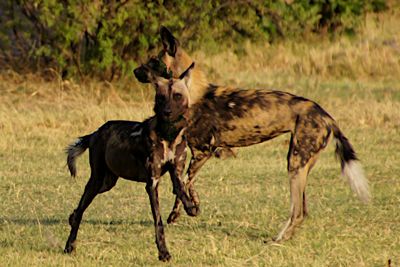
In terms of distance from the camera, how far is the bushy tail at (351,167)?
287 inches

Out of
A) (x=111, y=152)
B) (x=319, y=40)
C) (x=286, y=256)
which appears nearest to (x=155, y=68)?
(x=111, y=152)

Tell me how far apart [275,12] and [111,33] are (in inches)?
114

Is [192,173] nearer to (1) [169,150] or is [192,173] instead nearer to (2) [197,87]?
(2) [197,87]

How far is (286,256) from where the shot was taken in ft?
21.8

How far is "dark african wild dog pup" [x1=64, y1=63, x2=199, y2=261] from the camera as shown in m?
6.32

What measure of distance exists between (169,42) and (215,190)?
1683 millimetres

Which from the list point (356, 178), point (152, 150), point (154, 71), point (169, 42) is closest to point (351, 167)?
point (356, 178)

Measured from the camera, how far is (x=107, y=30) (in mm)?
15203

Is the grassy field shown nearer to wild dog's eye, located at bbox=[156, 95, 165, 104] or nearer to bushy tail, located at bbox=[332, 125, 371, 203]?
bushy tail, located at bbox=[332, 125, 371, 203]

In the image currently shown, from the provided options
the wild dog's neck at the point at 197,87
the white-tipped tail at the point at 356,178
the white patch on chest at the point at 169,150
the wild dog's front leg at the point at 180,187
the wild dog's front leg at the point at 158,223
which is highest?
the white patch on chest at the point at 169,150

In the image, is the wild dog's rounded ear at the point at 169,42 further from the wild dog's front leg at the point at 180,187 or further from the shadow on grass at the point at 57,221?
the wild dog's front leg at the point at 180,187

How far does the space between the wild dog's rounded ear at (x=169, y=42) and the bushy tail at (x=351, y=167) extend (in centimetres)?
155

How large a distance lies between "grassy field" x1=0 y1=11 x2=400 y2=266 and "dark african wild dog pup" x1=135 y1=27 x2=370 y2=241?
354 millimetres

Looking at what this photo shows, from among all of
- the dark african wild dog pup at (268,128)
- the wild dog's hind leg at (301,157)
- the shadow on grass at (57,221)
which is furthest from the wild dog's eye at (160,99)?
the shadow on grass at (57,221)
